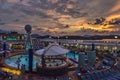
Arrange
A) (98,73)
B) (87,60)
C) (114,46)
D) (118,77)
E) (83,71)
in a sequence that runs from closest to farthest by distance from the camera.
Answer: (118,77), (98,73), (83,71), (87,60), (114,46)

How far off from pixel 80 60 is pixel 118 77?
22.2ft

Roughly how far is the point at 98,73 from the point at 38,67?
7.17 m

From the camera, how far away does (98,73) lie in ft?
62.4

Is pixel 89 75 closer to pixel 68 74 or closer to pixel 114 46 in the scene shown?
pixel 68 74

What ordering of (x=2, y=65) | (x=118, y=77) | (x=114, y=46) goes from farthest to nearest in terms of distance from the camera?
(x=114, y=46) → (x=2, y=65) → (x=118, y=77)

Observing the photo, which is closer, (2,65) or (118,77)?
(118,77)

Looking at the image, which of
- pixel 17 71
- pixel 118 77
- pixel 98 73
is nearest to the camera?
pixel 118 77

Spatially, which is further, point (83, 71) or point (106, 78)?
point (83, 71)

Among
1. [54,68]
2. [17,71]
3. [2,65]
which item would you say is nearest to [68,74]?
[54,68]

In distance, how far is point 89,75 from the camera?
1834 cm

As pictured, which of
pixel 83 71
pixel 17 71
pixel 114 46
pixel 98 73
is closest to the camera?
pixel 98 73

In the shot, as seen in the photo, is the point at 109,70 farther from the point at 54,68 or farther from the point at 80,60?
the point at 54,68

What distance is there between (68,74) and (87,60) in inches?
242

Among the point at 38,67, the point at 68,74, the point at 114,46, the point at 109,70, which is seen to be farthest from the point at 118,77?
the point at 114,46
